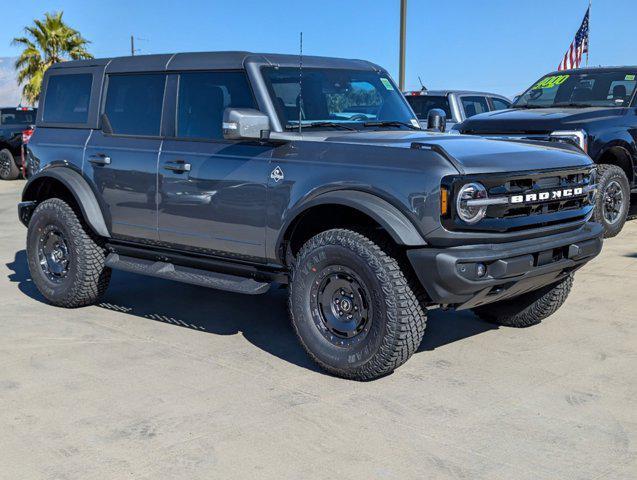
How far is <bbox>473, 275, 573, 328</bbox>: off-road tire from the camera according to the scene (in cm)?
564

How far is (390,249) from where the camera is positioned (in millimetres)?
4684

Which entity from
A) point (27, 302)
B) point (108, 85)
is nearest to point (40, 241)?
point (27, 302)

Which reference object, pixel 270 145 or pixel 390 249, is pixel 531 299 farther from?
pixel 270 145

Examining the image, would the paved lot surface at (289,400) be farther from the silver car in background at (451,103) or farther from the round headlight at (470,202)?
the silver car in background at (451,103)

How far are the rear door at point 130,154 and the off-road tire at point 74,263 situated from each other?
31cm

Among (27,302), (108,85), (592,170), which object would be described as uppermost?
(108,85)

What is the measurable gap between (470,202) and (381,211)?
0.48 m

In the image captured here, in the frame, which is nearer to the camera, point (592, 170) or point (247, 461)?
point (247, 461)

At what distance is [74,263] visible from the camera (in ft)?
20.8

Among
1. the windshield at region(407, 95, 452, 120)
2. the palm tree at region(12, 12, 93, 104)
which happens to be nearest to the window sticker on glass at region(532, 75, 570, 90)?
the windshield at region(407, 95, 452, 120)

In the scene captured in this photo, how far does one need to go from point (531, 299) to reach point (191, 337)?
2.34 m

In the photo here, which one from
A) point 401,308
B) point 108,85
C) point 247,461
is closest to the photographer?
point 247,461

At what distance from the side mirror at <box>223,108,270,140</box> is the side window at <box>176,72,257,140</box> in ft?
1.22

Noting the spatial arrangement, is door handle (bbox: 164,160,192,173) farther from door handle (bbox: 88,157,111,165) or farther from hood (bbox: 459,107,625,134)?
hood (bbox: 459,107,625,134)
